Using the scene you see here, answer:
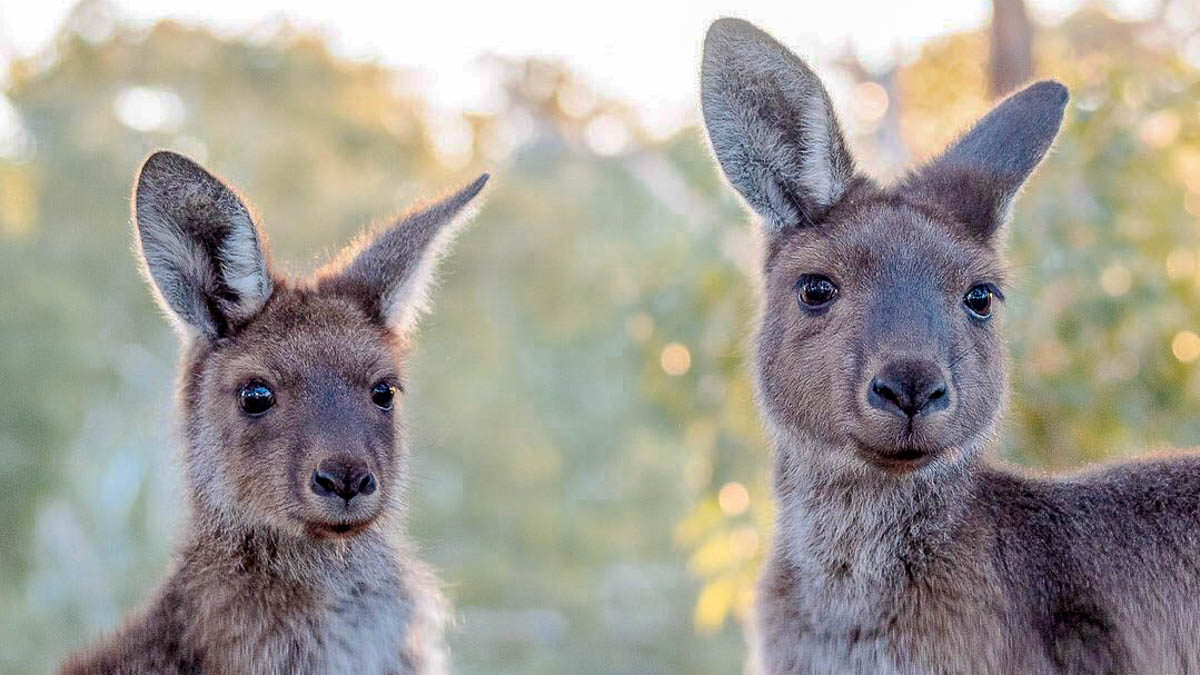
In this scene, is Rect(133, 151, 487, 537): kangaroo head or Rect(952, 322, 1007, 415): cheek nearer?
Rect(952, 322, 1007, 415): cheek

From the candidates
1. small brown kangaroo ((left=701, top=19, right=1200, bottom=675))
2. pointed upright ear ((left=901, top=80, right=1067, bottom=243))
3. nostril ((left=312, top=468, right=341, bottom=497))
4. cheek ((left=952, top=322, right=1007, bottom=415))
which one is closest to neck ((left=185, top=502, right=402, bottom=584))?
nostril ((left=312, top=468, right=341, bottom=497))

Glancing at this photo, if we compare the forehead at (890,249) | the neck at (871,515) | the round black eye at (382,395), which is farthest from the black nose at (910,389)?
the round black eye at (382,395)

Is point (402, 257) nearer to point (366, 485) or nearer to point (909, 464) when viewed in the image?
point (366, 485)

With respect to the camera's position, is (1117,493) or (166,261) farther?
(166,261)

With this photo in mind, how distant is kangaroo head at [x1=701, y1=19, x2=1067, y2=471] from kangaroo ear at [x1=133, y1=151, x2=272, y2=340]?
4.96 feet

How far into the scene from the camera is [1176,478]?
4.06 m

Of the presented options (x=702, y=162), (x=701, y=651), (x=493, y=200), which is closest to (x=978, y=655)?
(x=702, y=162)

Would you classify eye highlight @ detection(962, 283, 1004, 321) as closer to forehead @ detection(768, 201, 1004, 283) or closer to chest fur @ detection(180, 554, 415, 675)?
forehead @ detection(768, 201, 1004, 283)

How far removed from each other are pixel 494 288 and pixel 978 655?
20069 mm

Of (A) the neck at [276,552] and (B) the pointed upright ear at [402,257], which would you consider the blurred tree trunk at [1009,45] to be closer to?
(B) the pointed upright ear at [402,257]

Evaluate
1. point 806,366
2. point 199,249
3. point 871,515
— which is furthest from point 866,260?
point 199,249

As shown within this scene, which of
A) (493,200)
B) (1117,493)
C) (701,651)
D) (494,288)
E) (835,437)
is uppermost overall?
(835,437)

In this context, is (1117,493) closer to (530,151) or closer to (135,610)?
(135,610)

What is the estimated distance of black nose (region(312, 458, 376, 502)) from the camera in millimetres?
4207
